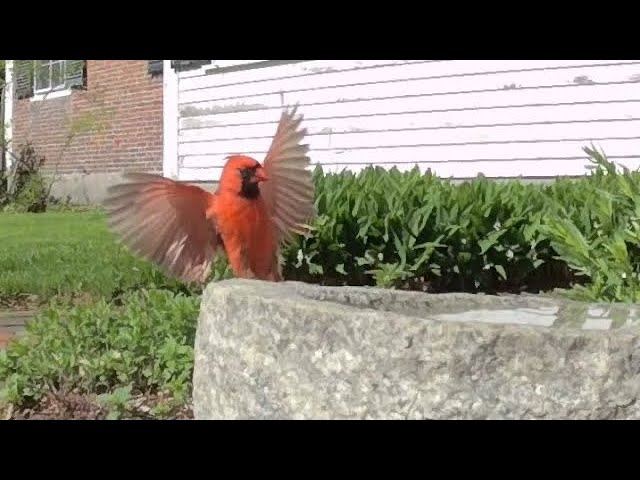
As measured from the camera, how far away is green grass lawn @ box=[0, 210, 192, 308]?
20.6 feet

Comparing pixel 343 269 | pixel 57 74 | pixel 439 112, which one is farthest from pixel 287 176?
pixel 57 74

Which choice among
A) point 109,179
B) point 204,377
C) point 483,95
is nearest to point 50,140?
point 109,179

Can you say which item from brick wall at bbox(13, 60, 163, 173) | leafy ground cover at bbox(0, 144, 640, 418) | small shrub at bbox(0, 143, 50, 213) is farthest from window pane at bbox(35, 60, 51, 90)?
leafy ground cover at bbox(0, 144, 640, 418)

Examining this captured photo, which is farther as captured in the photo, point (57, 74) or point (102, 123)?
point (57, 74)

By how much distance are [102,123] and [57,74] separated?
2337 millimetres

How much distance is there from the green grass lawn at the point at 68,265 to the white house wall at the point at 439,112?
1949mm

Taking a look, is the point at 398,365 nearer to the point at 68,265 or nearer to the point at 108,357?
the point at 108,357

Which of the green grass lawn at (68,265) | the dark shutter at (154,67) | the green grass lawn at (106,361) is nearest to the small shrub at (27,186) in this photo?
the dark shutter at (154,67)

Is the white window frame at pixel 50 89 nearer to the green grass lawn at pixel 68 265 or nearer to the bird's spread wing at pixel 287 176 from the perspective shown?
the green grass lawn at pixel 68 265

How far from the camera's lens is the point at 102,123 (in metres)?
14.2

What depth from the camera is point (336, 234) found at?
5562 mm

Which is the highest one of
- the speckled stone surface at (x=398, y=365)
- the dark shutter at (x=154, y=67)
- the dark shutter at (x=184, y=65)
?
the dark shutter at (x=154, y=67)

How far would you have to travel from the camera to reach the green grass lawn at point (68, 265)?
6.29 m

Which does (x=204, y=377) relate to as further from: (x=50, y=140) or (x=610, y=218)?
(x=50, y=140)
